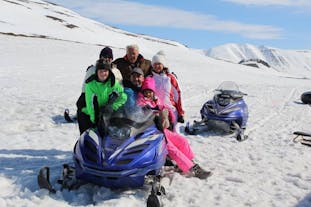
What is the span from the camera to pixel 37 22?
68812mm

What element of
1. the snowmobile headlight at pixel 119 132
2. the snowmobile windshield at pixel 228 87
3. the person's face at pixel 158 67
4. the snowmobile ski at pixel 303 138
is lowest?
the snowmobile ski at pixel 303 138

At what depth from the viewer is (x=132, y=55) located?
824 centimetres

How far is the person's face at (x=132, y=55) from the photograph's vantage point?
26.9ft

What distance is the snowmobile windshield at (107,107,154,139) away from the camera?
5883 mm

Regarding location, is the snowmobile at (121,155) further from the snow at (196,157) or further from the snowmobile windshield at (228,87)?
the snowmobile windshield at (228,87)

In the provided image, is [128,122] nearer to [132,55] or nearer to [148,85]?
[148,85]

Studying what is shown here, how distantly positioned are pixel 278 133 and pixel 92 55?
92.5 ft

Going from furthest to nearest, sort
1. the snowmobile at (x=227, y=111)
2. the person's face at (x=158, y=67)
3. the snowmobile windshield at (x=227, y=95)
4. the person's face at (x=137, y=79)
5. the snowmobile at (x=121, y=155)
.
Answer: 1. the snowmobile windshield at (x=227, y=95)
2. the snowmobile at (x=227, y=111)
3. the person's face at (x=158, y=67)
4. the person's face at (x=137, y=79)
5. the snowmobile at (x=121, y=155)

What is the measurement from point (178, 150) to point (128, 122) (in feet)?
3.77

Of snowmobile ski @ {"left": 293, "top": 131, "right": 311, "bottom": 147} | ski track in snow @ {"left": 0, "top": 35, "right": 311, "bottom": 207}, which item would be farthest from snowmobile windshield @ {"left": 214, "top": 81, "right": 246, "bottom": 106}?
snowmobile ski @ {"left": 293, "top": 131, "right": 311, "bottom": 147}

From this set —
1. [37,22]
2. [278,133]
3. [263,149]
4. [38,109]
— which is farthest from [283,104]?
[37,22]

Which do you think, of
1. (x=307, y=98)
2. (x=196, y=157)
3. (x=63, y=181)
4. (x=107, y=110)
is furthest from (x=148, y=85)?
(x=307, y=98)

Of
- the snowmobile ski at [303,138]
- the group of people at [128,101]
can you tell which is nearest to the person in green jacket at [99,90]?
the group of people at [128,101]

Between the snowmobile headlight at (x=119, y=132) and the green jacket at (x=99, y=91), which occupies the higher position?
the green jacket at (x=99, y=91)
